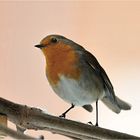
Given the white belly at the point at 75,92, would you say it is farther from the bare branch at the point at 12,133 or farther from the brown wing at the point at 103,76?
the bare branch at the point at 12,133

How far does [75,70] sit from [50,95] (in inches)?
26.6

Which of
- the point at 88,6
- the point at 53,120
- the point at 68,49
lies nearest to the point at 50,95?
the point at 88,6

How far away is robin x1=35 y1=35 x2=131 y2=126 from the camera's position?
589 mm

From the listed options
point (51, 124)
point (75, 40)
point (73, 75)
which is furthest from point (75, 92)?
point (75, 40)

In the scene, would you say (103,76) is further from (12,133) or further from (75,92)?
(12,133)

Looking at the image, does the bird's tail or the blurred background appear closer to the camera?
the bird's tail

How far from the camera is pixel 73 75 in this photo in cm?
59

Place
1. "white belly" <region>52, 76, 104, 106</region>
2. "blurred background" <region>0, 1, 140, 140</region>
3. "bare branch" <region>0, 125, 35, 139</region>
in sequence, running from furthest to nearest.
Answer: "blurred background" <region>0, 1, 140, 140</region>
"white belly" <region>52, 76, 104, 106</region>
"bare branch" <region>0, 125, 35, 139</region>

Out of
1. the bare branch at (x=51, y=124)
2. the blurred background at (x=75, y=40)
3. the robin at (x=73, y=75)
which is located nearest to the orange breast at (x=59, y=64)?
the robin at (x=73, y=75)

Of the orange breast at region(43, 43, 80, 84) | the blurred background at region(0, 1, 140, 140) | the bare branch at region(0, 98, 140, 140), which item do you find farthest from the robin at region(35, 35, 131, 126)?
the blurred background at region(0, 1, 140, 140)

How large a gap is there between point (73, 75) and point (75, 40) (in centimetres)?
67

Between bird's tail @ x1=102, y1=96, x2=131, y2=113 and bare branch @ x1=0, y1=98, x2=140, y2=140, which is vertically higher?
bird's tail @ x1=102, y1=96, x2=131, y2=113

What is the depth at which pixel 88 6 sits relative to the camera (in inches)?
→ 50.9

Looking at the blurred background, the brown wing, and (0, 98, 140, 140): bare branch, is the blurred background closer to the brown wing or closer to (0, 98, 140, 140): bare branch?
the brown wing
